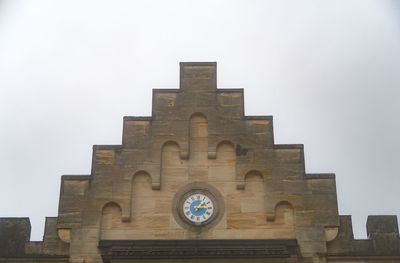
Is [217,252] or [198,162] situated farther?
[198,162]

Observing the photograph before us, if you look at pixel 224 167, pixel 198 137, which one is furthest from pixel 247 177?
pixel 198 137

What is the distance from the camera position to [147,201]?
96.8ft

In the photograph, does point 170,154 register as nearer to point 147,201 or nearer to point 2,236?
point 147,201

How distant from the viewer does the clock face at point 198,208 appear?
29312mm

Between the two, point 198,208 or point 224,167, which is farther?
point 224,167

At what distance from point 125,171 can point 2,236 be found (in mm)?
4548

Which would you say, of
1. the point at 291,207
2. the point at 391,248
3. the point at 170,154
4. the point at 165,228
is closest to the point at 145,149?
the point at 170,154

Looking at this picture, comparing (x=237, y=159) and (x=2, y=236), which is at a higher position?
(x=237, y=159)

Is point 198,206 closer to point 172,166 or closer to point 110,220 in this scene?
point 172,166

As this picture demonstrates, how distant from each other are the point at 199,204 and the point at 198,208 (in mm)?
137

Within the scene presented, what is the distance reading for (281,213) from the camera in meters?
29.3

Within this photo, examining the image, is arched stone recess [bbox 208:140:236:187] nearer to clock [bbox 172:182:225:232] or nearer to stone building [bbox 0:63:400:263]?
stone building [bbox 0:63:400:263]

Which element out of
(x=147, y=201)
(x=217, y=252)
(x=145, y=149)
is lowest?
(x=217, y=252)

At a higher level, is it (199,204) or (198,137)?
(198,137)
